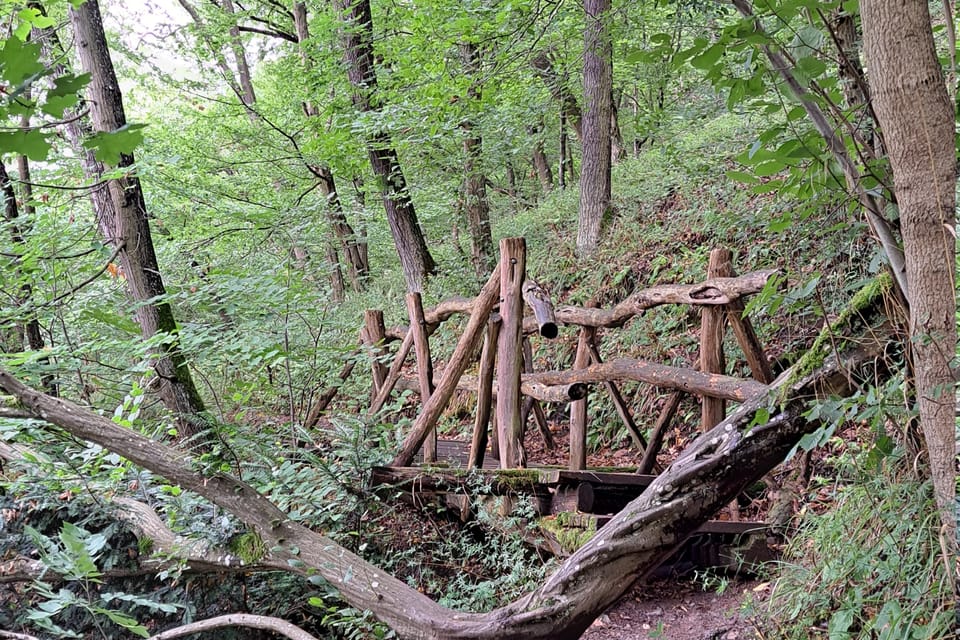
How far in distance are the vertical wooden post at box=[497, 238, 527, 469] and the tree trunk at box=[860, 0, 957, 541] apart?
138 inches

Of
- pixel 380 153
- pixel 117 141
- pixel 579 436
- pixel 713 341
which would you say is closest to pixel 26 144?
pixel 117 141

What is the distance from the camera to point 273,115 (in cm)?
1229

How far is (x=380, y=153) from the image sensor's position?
1075 cm

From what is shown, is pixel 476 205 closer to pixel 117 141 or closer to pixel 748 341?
pixel 748 341

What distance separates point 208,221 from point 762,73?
8335 millimetres

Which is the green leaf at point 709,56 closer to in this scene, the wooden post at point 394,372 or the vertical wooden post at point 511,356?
the vertical wooden post at point 511,356

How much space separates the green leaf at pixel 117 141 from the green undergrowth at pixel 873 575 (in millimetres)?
2514

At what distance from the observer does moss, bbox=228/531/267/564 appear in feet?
13.3

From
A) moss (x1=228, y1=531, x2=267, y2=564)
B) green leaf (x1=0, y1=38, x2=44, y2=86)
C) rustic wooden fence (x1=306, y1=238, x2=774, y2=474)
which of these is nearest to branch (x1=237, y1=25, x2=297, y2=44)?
rustic wooden fence (x1=306, y1=238, x2=774, y2=474)

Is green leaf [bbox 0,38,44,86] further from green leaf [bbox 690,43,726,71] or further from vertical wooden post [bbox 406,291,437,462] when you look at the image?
vertical wooden post [bbox 406,291,437,462]

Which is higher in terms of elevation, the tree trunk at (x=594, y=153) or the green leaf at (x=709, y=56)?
the tree trunk at (x=594, y=153)

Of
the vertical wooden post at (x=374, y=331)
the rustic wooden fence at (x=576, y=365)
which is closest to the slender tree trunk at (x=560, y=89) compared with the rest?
the vertical wooden post at (x=374, y=331)

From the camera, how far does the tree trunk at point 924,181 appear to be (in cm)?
172

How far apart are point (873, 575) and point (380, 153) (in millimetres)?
9712
